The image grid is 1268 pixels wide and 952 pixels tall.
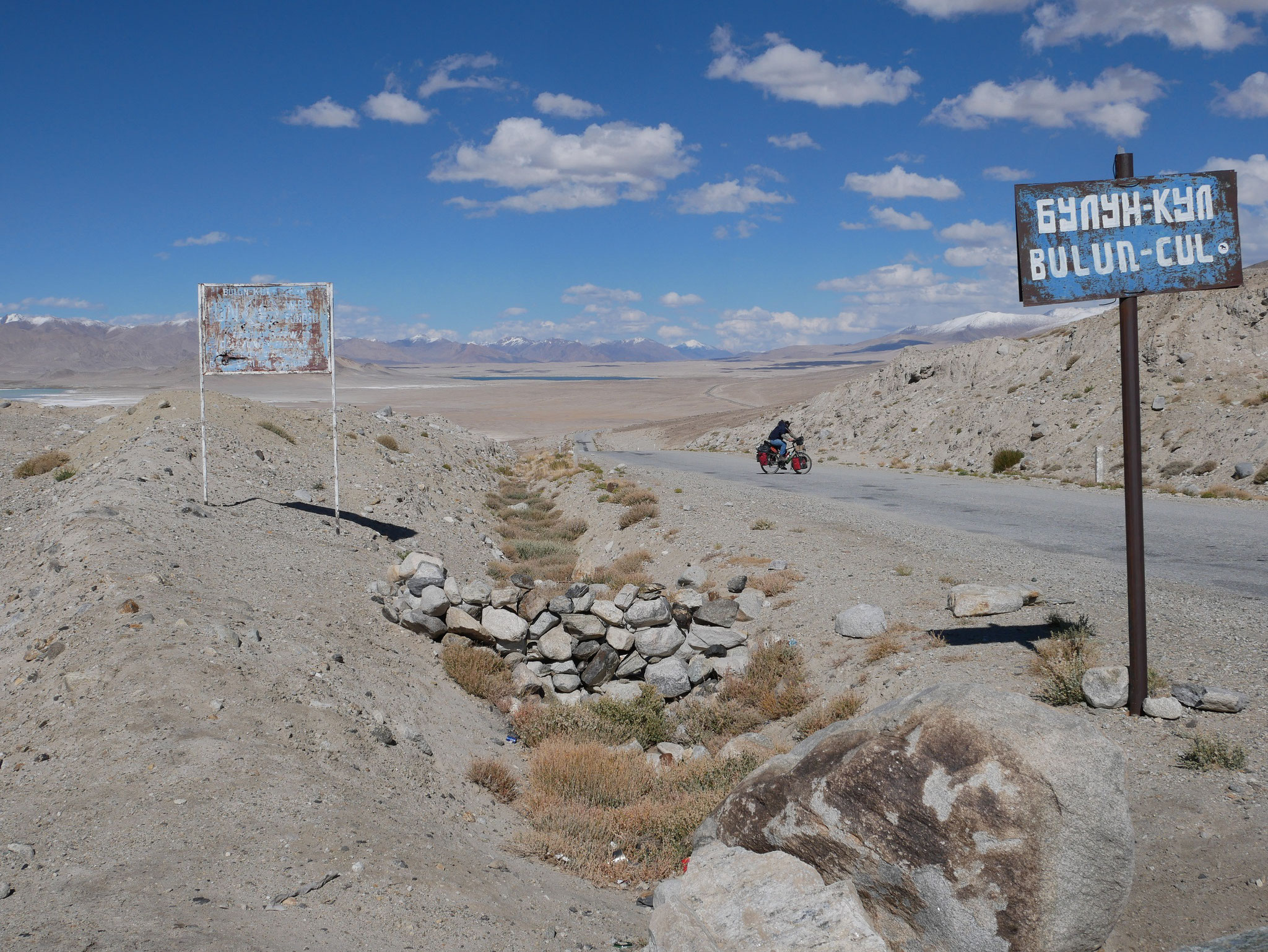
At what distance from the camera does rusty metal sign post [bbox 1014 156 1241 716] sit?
5816 millimetres

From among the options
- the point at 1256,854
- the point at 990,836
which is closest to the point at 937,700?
the point at 990,836

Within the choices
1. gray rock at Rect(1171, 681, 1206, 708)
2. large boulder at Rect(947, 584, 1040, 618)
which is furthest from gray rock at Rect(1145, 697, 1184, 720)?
large boulder at Rect(947, 584, 1040, 618)

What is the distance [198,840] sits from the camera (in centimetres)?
491

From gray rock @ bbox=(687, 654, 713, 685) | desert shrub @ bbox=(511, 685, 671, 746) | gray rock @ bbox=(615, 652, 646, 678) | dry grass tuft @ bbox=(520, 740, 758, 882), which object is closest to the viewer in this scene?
dry grass tuft @ bbox=(520, 740, 758, 882)

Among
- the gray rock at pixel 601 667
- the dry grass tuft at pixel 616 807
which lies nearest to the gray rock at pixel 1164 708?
the dry grass tuft at pixel 616 807

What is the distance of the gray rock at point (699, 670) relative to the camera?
10.0 metres

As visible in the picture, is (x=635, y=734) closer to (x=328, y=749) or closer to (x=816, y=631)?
(x=816, y=631)

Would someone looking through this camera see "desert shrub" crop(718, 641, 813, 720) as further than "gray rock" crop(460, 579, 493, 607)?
No

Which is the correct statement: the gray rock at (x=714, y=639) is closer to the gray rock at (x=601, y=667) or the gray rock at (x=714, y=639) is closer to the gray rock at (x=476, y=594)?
the gray rock at (x=601, y=667)

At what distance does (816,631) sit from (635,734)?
2538mm

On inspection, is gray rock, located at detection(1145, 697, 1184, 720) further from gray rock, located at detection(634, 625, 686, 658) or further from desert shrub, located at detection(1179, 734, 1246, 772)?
gray rock, located at detection(634, 625, 686, 658)

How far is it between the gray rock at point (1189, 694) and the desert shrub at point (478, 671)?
690cm

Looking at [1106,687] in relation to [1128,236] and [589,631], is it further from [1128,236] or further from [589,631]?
[589,631]

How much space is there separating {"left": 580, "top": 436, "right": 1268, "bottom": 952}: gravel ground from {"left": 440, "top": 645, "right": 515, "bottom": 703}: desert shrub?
10.9 feet
